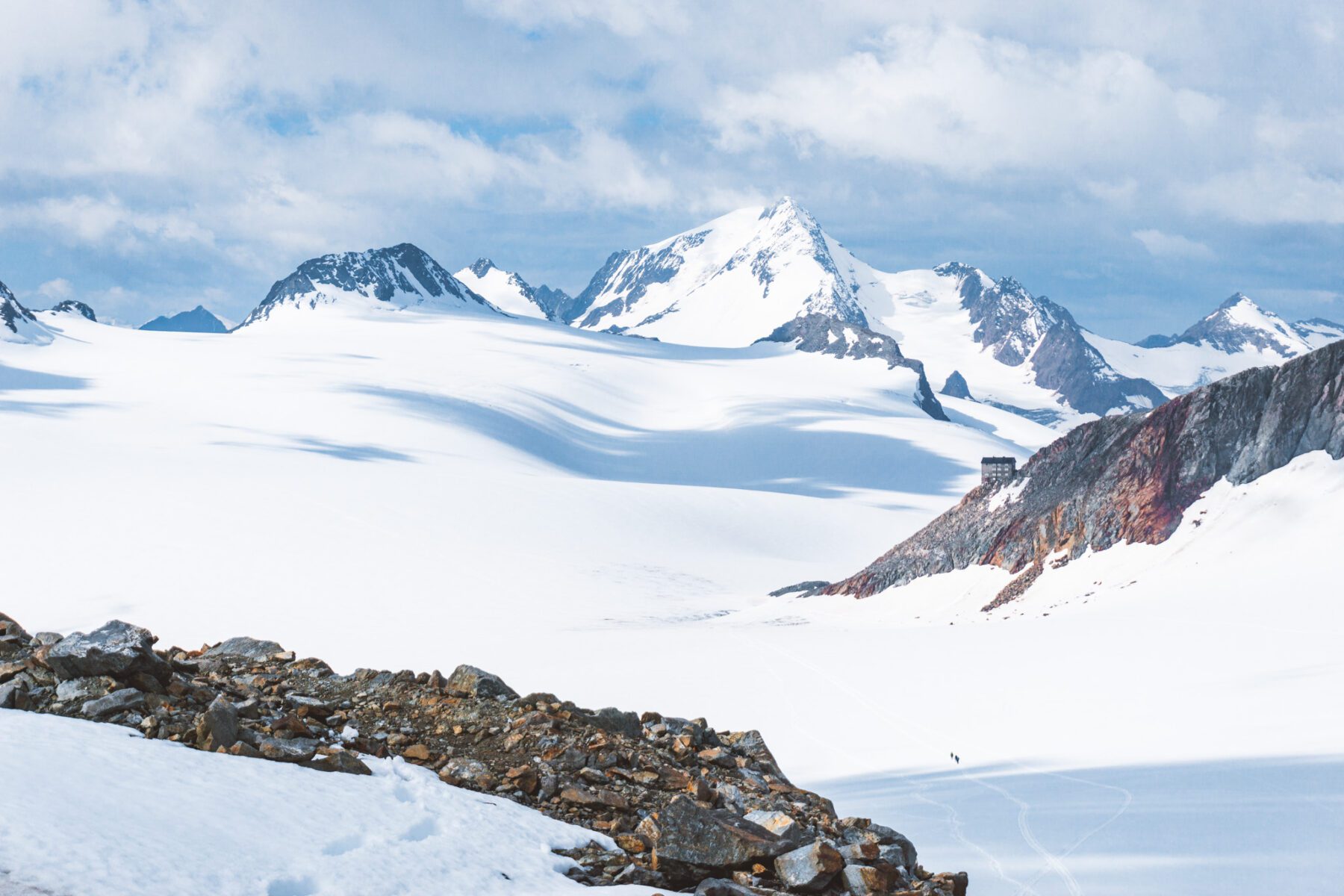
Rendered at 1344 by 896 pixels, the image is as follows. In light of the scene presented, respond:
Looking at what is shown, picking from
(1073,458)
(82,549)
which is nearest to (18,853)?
(1073,458)

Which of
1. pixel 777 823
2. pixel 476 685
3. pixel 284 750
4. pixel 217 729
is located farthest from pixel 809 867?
pixel 217 729

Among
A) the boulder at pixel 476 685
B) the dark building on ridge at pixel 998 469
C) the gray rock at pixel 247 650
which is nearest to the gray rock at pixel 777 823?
the boulder at pixel 476 685

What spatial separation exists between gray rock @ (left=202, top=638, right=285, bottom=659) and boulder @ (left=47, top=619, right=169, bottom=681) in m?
3.65

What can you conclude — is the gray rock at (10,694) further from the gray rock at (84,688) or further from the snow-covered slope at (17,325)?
the snow-covered slope at (17,325)

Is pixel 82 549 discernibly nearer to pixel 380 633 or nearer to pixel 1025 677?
pixel 380 633

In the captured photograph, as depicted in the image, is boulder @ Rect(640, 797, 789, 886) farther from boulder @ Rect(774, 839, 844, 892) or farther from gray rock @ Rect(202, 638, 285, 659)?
gray rock @ Rect(202, 638, 285, 659)

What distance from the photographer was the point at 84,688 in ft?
33.2

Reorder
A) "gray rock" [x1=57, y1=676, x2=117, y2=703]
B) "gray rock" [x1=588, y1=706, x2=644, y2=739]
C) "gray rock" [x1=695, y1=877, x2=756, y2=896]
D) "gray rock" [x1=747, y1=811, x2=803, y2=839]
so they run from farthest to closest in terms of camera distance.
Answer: "gray rock" [x1=588, y1=706, x2=644, y2=739] < "gray rock" [x1=57, y1=676, x2=117, y2=703] < "gray rock" [x1=747, y1=811, x2=803, y2=839] < "gray rock" [x1=695, y1=877, x2=756, y2=896]

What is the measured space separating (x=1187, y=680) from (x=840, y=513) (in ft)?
240

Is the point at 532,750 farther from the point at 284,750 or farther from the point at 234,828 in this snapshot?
the point at 234,828

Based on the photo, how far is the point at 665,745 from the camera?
12102mm

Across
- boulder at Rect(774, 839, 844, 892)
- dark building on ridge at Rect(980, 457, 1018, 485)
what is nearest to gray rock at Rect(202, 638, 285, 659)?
boulder at Rect(774, 839, 844, 892)

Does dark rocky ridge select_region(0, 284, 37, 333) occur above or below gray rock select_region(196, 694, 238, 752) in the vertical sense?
above

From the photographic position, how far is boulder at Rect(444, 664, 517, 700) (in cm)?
1232
